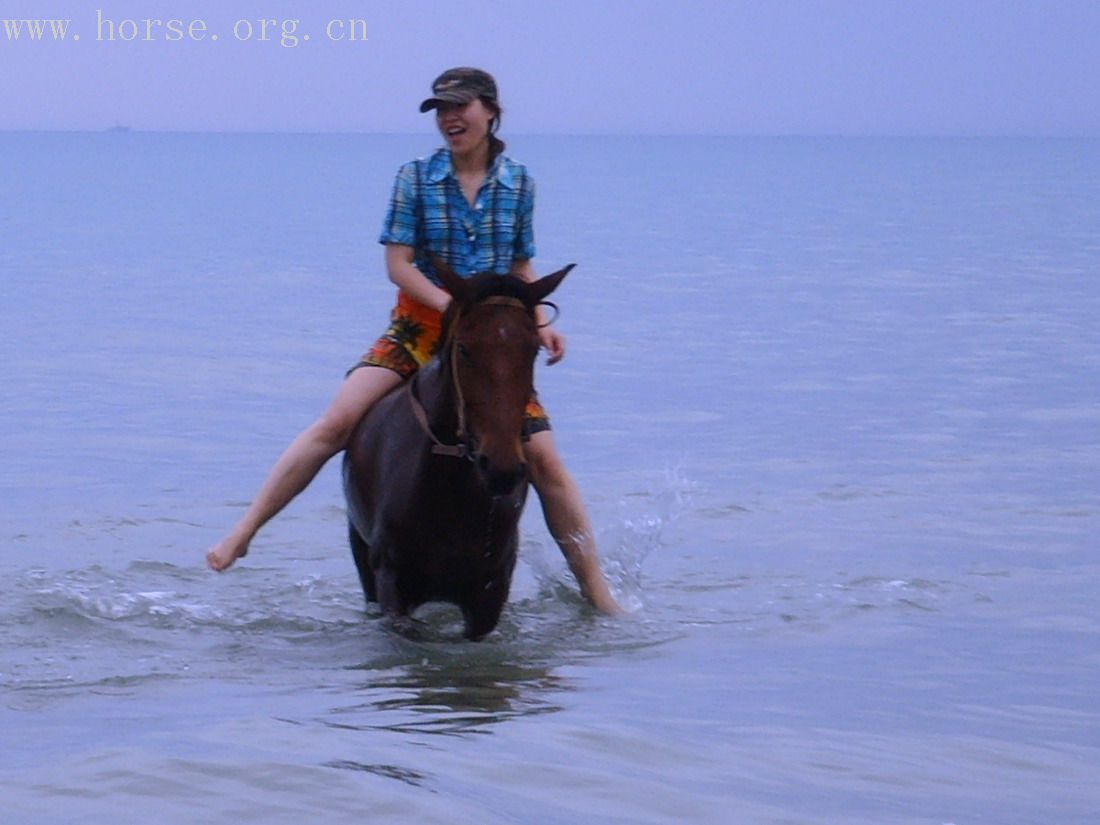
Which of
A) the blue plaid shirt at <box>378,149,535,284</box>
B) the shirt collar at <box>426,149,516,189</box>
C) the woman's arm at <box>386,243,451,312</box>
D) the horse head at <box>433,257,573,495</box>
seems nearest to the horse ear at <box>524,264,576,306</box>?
the horse head at <box>433,257,573,495</box>

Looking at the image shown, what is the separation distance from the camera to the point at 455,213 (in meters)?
7.65

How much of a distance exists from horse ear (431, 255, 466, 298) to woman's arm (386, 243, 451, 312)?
0.43 metres

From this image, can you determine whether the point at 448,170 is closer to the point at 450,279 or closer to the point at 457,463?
the point at 450,279

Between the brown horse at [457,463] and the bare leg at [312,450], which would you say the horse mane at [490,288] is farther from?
the bare leg at [312,450]

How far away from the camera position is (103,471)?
1313 centimetres

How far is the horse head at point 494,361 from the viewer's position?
6.66m

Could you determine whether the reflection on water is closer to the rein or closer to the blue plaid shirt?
the rein

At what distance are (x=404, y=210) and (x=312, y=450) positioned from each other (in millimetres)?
1034

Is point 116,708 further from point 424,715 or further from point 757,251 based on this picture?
point 757,251

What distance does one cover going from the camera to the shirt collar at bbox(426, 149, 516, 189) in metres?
7.62

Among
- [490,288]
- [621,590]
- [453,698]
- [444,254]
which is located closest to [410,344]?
[444,254]

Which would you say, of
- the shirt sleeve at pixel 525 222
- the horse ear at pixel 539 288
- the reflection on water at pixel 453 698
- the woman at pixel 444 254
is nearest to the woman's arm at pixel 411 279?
the woman at pixel 444 254

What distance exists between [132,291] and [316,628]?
20590 millimetres

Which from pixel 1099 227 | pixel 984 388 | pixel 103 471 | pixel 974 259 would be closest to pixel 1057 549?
pixel 103 471
